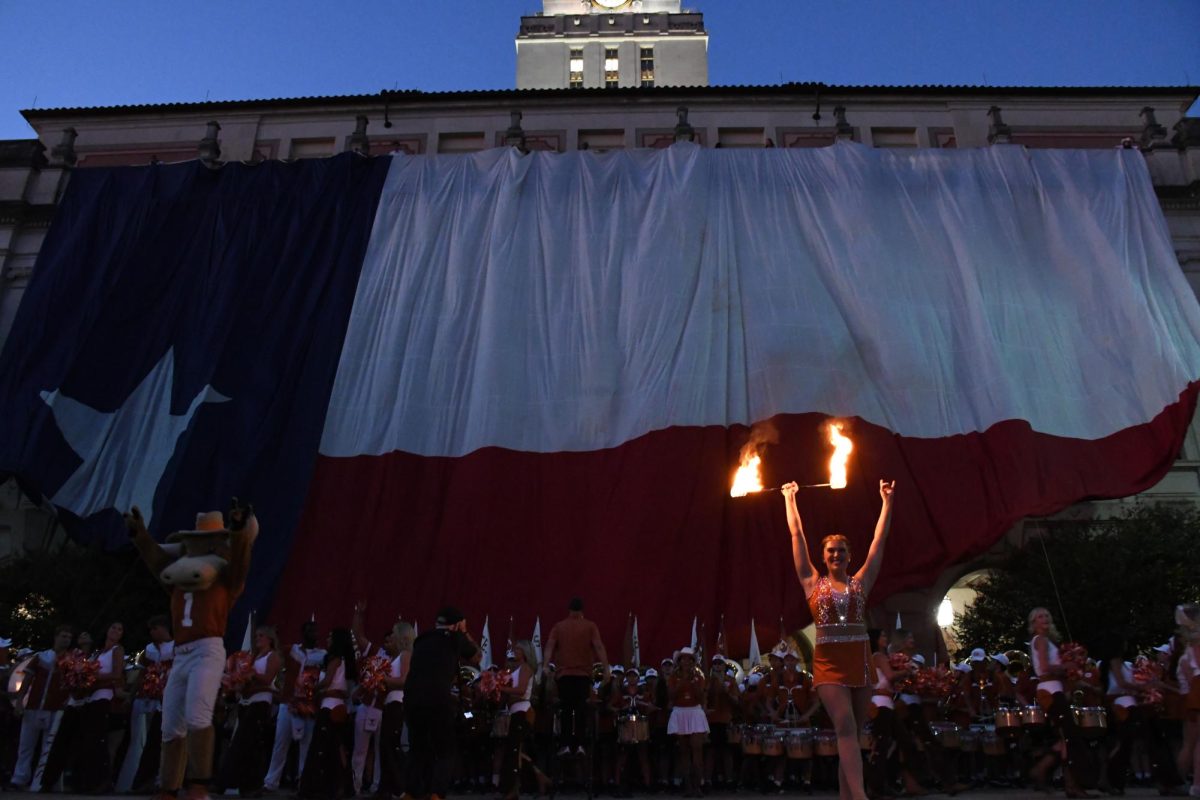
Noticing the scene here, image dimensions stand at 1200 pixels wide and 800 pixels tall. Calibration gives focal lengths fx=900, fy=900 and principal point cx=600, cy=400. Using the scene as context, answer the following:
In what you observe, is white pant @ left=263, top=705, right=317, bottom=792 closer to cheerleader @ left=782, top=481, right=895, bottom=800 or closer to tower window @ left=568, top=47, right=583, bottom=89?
cheerleader @ left=782, top=481, right=895, bottom=800

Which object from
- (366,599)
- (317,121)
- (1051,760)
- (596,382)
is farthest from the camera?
(317,121)

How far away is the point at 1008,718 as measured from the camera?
11.2m

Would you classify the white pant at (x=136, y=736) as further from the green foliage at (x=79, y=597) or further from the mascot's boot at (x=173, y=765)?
the green foliage at (x=79, y=597)

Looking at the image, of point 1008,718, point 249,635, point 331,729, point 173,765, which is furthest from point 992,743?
point 249,635

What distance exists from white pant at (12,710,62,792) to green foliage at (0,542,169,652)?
6210 mm

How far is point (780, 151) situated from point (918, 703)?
15.1m

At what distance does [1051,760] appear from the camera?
1070cm

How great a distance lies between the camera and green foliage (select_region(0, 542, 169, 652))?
17609mm

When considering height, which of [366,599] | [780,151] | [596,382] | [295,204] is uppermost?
[780,151]

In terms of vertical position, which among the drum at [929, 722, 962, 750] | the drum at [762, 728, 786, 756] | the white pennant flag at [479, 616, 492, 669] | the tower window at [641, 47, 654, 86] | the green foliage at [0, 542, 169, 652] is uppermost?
the tower window at [641, 47, 654, 86]

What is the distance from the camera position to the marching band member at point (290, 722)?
1116 centimetres

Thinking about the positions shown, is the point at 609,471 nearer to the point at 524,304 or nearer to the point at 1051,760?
the point at 524,304

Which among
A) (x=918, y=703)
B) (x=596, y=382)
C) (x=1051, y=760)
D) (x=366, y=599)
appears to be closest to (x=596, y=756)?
(x=918, y=703)

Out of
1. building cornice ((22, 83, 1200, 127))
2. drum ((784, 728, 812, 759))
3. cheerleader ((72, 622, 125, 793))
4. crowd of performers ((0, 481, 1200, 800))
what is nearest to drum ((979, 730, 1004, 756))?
crowd of performers ((0, 481, 1200, 800))
